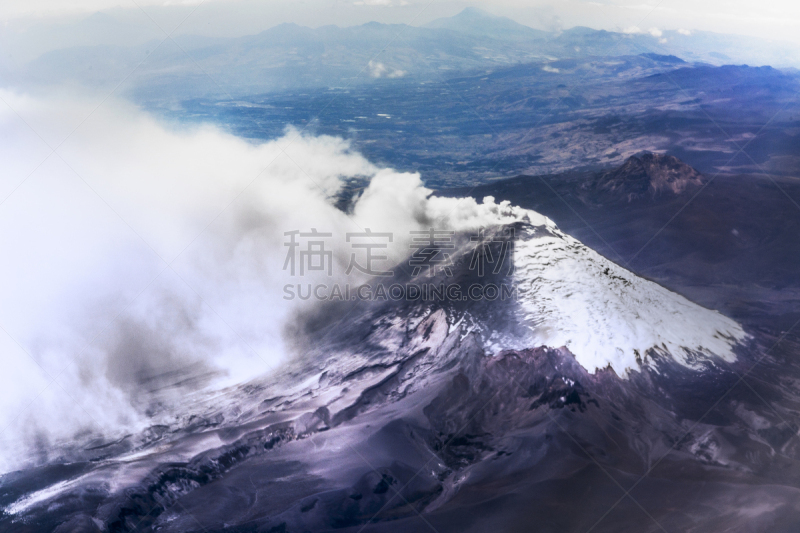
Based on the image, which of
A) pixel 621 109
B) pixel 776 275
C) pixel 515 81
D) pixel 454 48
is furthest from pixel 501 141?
pixel 454 48

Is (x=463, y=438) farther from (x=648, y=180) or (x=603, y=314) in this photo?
(x=648, y=180)

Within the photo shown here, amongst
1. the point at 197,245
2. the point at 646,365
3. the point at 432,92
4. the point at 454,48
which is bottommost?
the point at 646,365

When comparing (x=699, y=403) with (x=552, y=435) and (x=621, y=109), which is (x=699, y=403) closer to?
(x=552, y=435)

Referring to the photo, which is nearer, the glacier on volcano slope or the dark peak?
the glacier on volcano slope

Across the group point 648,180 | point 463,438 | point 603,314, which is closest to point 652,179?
point 648,180

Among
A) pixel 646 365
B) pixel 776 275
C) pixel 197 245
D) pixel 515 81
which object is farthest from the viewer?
pixel 515 81

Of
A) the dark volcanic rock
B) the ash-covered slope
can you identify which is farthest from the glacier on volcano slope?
the dark volcanic rock

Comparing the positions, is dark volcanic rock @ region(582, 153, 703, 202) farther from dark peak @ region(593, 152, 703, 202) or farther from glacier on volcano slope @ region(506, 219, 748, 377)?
glacier on volcano slope @ region(506, 219, 748, 377)
